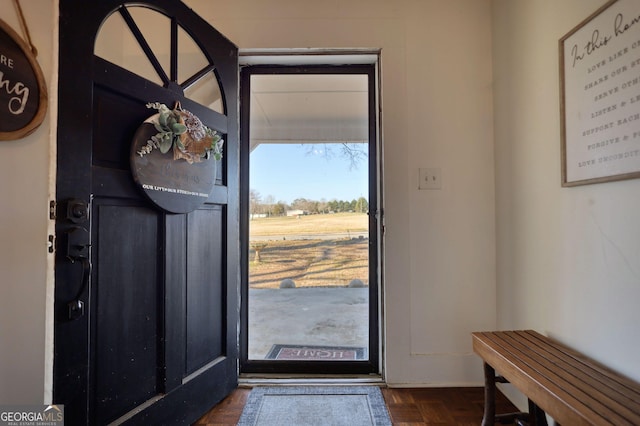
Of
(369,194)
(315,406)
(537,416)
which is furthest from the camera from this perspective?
(369,194)

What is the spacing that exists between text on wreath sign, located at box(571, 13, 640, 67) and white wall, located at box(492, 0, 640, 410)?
0.11 m

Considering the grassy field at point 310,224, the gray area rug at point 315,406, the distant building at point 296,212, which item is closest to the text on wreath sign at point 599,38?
the grassy field at point 310,224

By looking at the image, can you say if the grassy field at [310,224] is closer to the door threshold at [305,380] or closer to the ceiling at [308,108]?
the ceiling at [308,108]

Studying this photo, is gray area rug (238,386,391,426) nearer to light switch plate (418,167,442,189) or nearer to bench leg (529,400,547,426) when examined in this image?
bench leg (529,400,547,426)

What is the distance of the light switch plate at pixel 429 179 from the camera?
6.46ft

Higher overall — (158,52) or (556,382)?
(158,52)

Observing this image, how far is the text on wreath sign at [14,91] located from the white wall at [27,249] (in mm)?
66

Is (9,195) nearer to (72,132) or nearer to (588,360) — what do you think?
(72,132)

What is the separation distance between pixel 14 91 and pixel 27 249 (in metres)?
0.52

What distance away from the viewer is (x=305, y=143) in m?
2.24

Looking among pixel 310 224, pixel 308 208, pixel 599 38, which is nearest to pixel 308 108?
pixel 308 208

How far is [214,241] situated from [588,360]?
5.79 ft

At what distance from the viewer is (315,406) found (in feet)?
5.57

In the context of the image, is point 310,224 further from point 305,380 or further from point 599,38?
point 599,38
